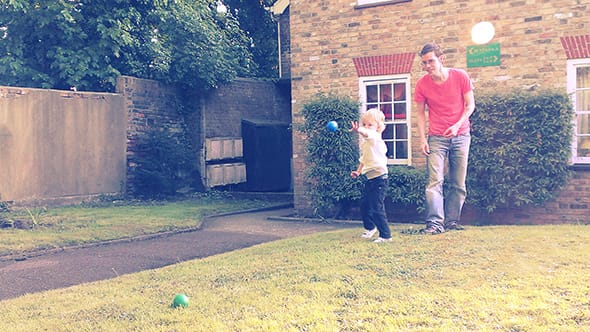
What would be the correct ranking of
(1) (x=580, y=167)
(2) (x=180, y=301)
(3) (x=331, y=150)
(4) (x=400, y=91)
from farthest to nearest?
(4) (x=400, y=91) < (3) (x=331, y=150) < (1) (x=580, y=167) < (2) (x=180, y=301)

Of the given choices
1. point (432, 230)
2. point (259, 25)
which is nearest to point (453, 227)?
point (432, 230)

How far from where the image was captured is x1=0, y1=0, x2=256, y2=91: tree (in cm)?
1542

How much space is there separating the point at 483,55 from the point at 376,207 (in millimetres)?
4943

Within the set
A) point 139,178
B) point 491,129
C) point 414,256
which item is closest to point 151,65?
point 139,178

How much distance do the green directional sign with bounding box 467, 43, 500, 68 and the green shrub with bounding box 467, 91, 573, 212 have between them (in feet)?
2.78

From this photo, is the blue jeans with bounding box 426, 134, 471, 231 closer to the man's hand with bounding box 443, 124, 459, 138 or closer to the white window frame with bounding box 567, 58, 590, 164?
the man's hand with bounding box 443, 124, 459, 138

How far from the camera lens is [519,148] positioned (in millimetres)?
9859

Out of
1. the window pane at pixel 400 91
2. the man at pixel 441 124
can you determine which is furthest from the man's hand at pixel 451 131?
the window pane at pixel 400 91

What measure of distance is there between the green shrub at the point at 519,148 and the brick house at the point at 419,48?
1.50 feet

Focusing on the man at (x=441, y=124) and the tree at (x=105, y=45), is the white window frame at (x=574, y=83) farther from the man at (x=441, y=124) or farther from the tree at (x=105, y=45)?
the tree at (x=105, y=45)

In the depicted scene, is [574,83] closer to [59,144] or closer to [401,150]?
[401,150]

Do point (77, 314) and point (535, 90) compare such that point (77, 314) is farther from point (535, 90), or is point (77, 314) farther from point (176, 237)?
point (535, 90)

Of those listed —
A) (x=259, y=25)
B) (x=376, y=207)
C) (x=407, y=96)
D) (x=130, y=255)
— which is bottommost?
(x=130, y=255)

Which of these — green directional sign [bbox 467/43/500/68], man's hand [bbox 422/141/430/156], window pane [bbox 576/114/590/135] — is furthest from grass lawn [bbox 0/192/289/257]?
window pane [bbox 576/114/590/135]
